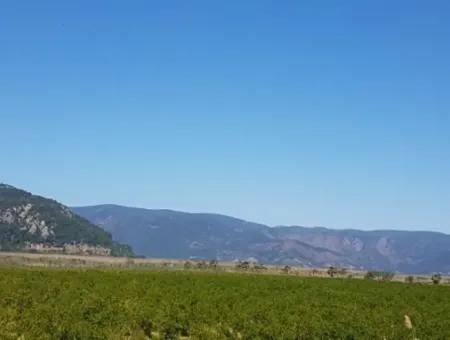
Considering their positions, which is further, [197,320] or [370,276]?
[370,276]

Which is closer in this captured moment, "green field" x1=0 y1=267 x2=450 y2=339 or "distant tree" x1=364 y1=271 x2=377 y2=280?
"green field" x1=0 y1=267 x2=450 y2=339

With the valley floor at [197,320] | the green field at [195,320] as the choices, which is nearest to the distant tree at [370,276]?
the valley floor at [197,320]

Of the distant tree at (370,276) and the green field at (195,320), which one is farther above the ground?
the distant tree at (370,276)

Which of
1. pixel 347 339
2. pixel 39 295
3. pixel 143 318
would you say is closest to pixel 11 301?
pixel 39 295

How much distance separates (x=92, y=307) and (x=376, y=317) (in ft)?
56.3

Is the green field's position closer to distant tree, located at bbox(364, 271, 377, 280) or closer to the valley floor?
the valley floor

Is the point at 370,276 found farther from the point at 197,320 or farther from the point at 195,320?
the point at 195,320

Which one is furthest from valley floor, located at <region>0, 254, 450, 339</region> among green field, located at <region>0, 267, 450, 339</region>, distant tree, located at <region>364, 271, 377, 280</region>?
Answer: distant tree, located at <region>364, 271, 377, 280</region>

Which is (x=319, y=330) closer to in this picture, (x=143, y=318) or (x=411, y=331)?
(x=411, y=331)

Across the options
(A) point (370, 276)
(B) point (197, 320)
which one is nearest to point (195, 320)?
(B) point (197, 320)

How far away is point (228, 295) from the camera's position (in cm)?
5378

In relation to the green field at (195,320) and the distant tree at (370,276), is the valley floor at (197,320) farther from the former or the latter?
the distant tree at (370,276)

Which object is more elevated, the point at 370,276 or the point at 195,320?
the point at 370,276

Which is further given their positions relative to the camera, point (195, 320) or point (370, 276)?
point (370, 276)
